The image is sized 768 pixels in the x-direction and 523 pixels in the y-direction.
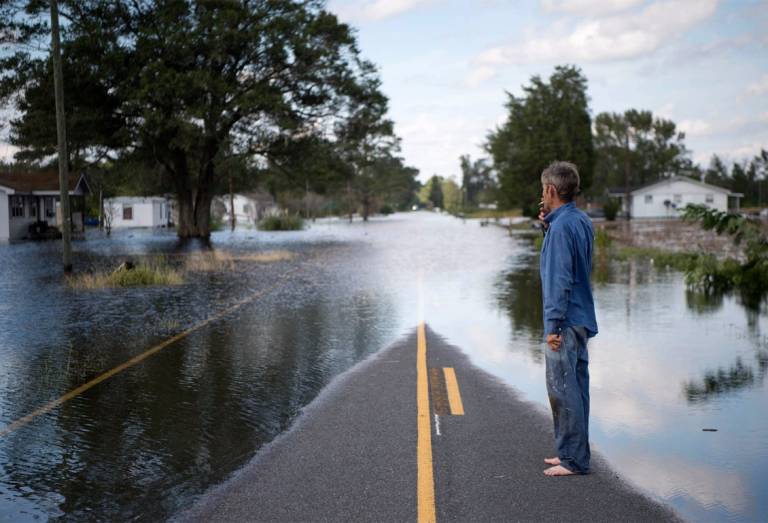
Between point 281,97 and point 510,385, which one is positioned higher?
point 281,97

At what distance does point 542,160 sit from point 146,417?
269 ft

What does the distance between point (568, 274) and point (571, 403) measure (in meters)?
0.89

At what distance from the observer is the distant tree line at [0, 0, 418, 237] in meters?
37.6

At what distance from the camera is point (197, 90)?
38.4m

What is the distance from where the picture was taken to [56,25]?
812 inches

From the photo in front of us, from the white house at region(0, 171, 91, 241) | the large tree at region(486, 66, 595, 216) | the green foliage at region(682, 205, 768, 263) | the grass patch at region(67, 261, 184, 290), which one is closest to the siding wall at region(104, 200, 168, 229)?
the white house at region(0, 171, 91, 241)

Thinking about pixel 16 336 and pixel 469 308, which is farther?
pixel 469 308

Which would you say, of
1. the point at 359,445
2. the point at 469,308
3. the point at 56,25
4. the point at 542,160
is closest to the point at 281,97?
the point at 56,25

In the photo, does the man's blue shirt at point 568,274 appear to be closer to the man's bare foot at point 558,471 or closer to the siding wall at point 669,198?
the man's bare foot at point 558,471

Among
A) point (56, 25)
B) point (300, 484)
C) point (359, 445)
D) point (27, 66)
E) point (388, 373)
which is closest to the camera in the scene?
point (300, 484)

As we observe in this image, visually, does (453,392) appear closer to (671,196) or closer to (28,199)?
(28,199)

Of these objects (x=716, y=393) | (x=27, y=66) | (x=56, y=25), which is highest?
(x=27, y=66)

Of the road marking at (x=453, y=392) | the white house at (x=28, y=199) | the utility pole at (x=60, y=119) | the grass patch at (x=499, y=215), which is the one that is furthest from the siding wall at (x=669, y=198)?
the road marking at (x=453, y=392)

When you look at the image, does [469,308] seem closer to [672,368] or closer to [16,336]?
[672,368]
